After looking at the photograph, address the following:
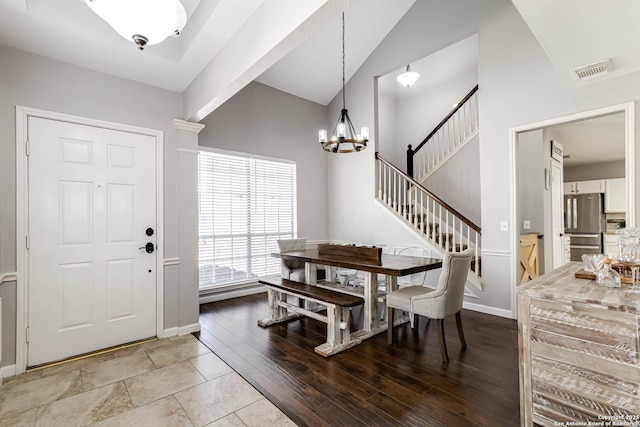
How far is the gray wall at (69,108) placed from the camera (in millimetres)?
2572

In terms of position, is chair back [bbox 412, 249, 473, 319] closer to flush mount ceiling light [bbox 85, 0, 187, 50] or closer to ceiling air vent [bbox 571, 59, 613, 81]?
ceiling air vent [bbox 571, 59, 613, 81]

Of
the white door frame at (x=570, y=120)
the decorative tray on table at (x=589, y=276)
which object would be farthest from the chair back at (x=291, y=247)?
the decorative tray on table at (x=589, y=276)

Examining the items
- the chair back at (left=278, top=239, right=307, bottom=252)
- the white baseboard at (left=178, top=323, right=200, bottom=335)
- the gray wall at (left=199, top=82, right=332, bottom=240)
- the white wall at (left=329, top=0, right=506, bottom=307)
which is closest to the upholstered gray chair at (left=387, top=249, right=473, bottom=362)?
the white wall at (left=329, top=0, right=506, bottom=307)

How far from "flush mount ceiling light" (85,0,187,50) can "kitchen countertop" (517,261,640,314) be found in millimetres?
2326

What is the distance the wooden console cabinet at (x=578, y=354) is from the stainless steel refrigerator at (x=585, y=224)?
6789 mm

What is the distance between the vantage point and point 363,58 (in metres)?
5.48

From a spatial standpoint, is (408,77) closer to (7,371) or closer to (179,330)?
Result: (179,330)

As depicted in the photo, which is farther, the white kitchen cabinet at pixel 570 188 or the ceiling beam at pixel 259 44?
the white kitchen cabinet at pixel 570 188

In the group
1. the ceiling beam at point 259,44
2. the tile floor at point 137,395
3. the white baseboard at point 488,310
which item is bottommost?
the tile floor at point 137,395

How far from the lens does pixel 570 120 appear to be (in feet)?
10.5

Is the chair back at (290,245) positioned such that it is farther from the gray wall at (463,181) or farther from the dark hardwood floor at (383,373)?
the gray wall at (463,181)

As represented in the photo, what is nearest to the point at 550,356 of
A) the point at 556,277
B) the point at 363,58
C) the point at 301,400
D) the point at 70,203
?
the point at 556,277

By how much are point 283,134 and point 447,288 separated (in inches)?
156

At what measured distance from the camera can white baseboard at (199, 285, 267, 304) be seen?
468cm
